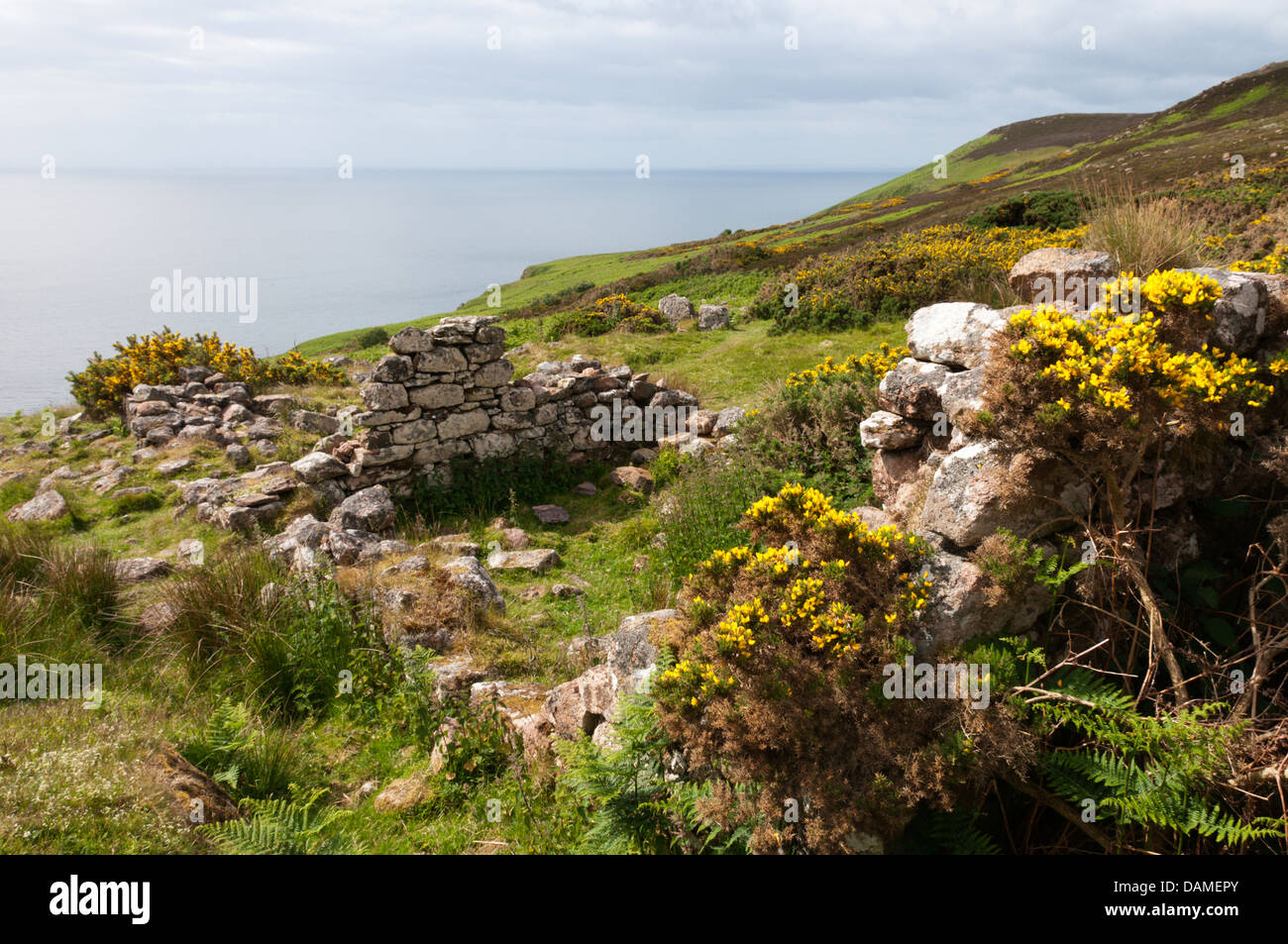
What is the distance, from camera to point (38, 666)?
535 centimetres

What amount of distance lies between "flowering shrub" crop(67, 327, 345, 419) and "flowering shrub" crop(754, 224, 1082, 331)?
11.8 m

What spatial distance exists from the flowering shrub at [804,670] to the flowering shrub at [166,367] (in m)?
15.3

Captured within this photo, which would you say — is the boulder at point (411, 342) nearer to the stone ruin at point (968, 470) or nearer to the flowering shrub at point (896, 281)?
the stone ruin at point (968, 470)

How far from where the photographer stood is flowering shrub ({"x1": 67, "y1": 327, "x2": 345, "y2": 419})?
14.9 meters

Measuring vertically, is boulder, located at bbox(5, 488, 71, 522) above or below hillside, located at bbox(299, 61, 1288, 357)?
below

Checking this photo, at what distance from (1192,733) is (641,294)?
2588 cm

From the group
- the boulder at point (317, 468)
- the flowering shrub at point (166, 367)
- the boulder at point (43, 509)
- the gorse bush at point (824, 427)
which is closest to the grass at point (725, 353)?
the gorse bush at point (824, 427)

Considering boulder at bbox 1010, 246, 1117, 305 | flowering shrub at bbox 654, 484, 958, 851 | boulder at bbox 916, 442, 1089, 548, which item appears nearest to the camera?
flowering shrub at bbox 654, 484, 958, 851

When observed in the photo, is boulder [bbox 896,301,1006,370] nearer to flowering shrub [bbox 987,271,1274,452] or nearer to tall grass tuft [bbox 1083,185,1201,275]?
flowering shrub [bbox 987,271,1274,452]

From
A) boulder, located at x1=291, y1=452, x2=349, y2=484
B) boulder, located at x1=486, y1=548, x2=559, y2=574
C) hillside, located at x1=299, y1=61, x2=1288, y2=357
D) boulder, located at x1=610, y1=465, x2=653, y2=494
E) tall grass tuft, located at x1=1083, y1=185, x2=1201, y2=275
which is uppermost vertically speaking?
hillside, located at x1=299, y1=61, x2=1288, y2=357

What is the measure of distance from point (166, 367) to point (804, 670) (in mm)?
16936

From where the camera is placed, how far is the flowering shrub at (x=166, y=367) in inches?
588

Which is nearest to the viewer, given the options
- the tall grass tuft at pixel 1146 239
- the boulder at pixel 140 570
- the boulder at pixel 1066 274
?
the boulder at pixel 1066 274

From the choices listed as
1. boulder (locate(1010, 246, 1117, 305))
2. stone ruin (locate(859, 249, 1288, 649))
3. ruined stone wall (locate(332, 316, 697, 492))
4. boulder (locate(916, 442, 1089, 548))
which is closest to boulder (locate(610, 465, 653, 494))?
ruined stone wall (locate(332, 316, 697, 492))
